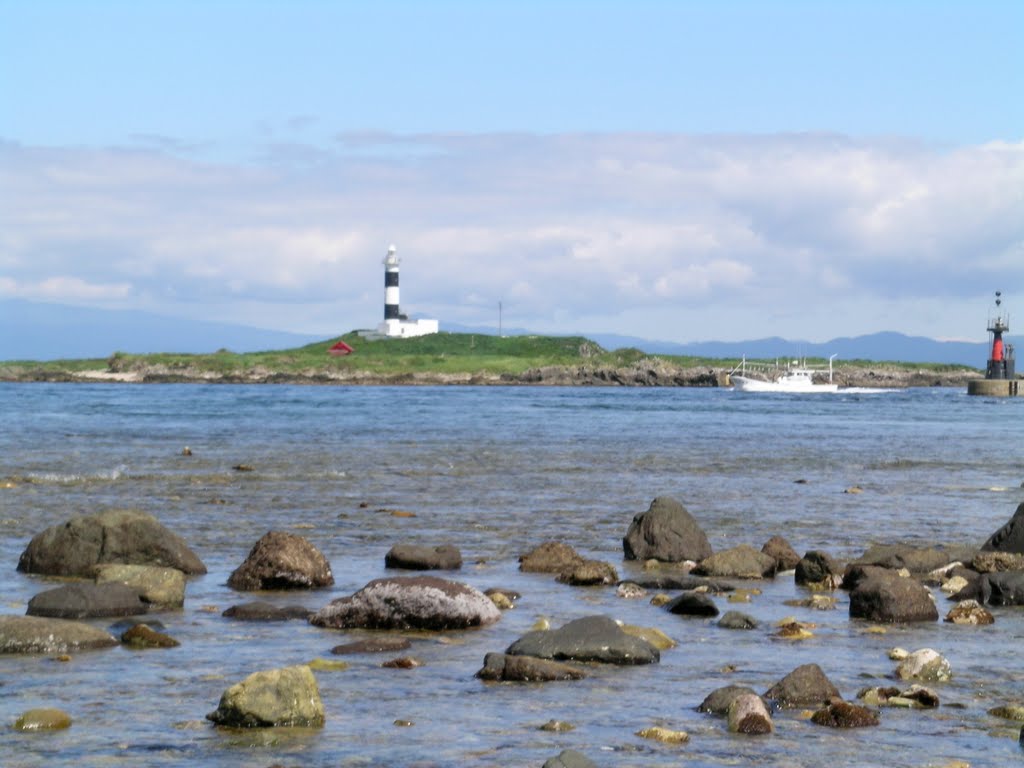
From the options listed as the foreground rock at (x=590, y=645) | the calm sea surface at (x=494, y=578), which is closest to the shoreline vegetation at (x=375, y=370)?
the calm sea surface at (x=494, y=578)

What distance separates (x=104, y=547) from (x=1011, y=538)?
44.6ft

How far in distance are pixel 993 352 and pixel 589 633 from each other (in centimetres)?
15198

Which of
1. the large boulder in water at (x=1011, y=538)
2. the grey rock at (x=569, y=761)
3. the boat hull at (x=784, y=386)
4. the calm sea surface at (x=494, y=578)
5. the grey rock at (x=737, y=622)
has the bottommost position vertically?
the calm sea surface at (x=494, y=578)

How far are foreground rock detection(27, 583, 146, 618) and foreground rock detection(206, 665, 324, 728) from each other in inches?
196

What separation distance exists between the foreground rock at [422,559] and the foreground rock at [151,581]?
4.11 meters

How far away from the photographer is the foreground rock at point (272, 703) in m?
10.9

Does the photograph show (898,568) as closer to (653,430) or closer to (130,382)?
(653,430)

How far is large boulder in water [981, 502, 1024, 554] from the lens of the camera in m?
20.9

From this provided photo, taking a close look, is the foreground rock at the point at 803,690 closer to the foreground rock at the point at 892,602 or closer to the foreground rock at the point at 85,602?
the foreground rock at the point at 892,602

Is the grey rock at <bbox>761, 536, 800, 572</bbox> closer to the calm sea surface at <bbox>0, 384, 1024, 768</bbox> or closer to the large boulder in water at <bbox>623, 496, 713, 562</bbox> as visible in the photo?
the large boulder in water at <bbox>623, 496, 713, 562</bbox>

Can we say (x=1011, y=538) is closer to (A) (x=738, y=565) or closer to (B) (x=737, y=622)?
(A) (x=738, y=565)

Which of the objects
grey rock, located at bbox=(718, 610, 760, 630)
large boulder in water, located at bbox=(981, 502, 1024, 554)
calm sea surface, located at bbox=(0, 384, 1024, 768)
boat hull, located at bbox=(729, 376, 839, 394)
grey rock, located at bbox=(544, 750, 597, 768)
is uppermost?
boat hull, located at bbox=(729, 376, 839, 394)

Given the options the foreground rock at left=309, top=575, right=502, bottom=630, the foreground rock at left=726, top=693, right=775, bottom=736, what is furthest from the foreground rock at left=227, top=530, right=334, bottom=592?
the foreground rock at left=726, top=693, right=775, bottom=736

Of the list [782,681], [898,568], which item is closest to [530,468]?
[898,568]
